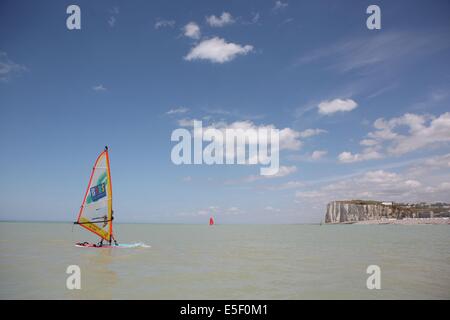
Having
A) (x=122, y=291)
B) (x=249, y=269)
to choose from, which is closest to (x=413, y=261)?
(x=249, y=269)

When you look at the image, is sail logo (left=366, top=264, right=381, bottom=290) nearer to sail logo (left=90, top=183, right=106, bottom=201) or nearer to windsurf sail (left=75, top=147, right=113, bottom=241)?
windsurf sail (left=75, top=147, right=113, bottom=241)

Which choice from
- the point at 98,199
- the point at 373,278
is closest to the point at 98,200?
the point at 98,199

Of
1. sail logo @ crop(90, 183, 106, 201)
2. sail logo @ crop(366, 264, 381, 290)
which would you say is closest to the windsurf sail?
sail logo @ crop(90, 183, 106, 201)

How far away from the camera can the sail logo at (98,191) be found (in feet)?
104

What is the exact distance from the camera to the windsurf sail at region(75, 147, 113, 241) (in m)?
31.5

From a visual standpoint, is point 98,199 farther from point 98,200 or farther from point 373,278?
point 373,278

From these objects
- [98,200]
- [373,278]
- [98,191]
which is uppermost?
[98,191]

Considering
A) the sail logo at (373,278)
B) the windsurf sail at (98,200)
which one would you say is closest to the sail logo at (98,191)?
the windsurf sail at (98,200)

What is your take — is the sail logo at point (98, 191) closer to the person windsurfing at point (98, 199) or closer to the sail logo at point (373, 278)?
the person windsurfing at point (98, 199)

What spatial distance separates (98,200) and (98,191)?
891 mm

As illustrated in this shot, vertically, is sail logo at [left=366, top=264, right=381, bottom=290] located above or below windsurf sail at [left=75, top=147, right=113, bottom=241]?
below

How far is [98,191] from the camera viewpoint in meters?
31.9
